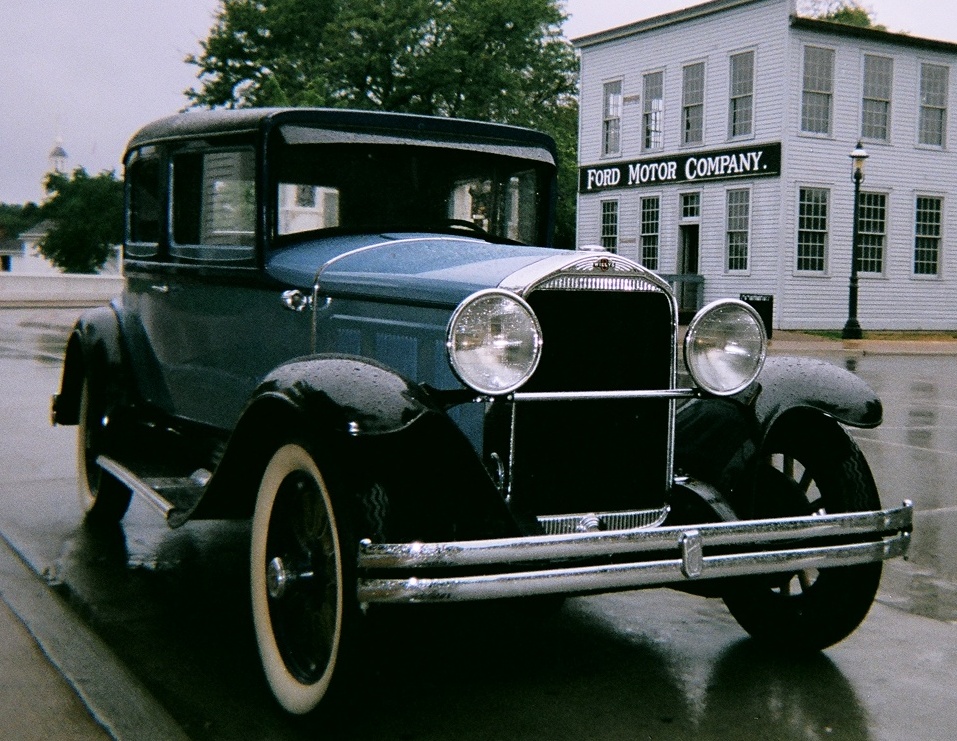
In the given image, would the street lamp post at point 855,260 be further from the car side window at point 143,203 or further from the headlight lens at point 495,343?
the headlight lens at point 495,343

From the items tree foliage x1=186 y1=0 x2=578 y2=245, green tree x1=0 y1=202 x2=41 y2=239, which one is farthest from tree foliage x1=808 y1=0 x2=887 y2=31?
green tree x1=0 y1=202 x2=41 y2=239

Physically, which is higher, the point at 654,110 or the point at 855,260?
the point at 654,110

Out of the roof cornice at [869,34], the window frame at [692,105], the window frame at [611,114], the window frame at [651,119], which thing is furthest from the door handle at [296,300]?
the window frame at [611,114]

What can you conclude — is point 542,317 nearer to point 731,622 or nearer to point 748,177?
point 731,622

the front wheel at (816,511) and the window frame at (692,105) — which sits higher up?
the window frame at (692,105)

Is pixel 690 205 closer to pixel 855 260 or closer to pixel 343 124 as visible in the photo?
pixel 855 260

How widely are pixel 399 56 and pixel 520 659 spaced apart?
1558 inches

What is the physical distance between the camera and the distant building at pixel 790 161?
25.2 meters

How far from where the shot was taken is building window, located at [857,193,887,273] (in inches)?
1030

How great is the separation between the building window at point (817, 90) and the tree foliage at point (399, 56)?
54.7 feet

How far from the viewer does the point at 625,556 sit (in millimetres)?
3447

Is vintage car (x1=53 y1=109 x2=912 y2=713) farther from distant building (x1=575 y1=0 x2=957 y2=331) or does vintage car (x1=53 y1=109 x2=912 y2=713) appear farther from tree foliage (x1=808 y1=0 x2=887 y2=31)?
tree foliage (x1=808 y1=0 x2=887 y2=31)

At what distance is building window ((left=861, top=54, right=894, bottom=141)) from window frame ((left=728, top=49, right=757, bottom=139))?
262 cm

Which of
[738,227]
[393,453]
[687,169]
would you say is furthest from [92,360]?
[687,169]
